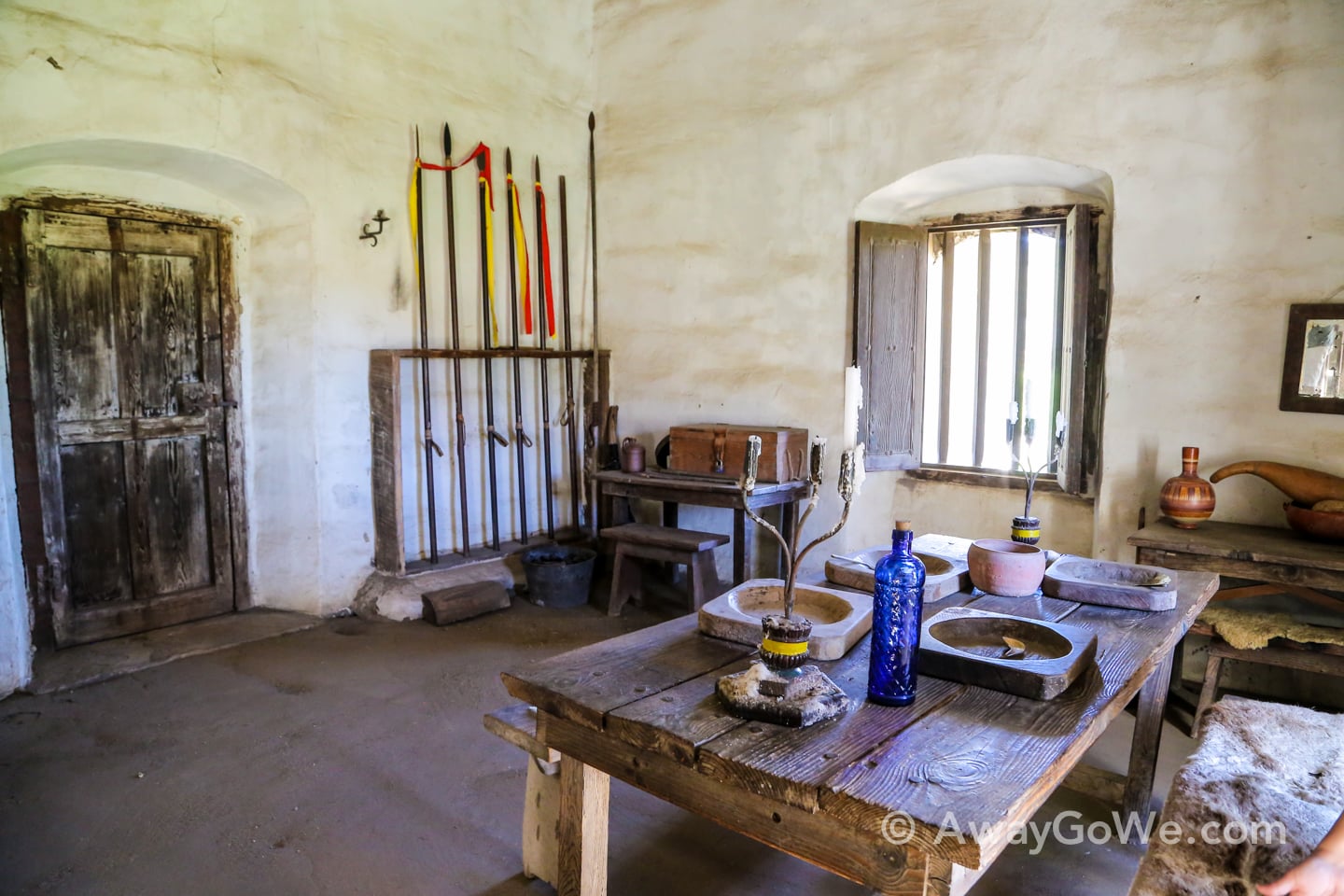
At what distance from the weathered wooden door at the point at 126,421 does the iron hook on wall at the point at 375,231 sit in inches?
28.0

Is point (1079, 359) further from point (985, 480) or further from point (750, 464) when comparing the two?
point (750, 464)

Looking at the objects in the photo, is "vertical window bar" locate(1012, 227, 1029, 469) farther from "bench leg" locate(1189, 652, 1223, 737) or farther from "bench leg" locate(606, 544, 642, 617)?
"bench leg" locate(606, 544, 642, 617)

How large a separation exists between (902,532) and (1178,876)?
77 cm

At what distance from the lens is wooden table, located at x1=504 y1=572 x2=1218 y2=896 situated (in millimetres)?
1189

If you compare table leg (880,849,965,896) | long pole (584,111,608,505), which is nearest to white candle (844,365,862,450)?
long pole (584,111,608,505)

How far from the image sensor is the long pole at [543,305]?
193 inches

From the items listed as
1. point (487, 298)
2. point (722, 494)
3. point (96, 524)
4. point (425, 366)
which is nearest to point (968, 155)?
point (722, 494)

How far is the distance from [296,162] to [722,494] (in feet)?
8.30

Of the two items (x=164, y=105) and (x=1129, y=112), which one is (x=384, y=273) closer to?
(x=164, y=105)

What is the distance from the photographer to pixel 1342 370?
3098 mm

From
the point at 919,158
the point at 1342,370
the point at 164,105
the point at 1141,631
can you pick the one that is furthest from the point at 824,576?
the point at 164,105

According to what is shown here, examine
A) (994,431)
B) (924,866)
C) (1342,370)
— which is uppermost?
(1342,370)

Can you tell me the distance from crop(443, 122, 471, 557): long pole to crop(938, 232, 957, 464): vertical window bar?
2563mm

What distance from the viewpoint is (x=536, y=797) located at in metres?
2.13
